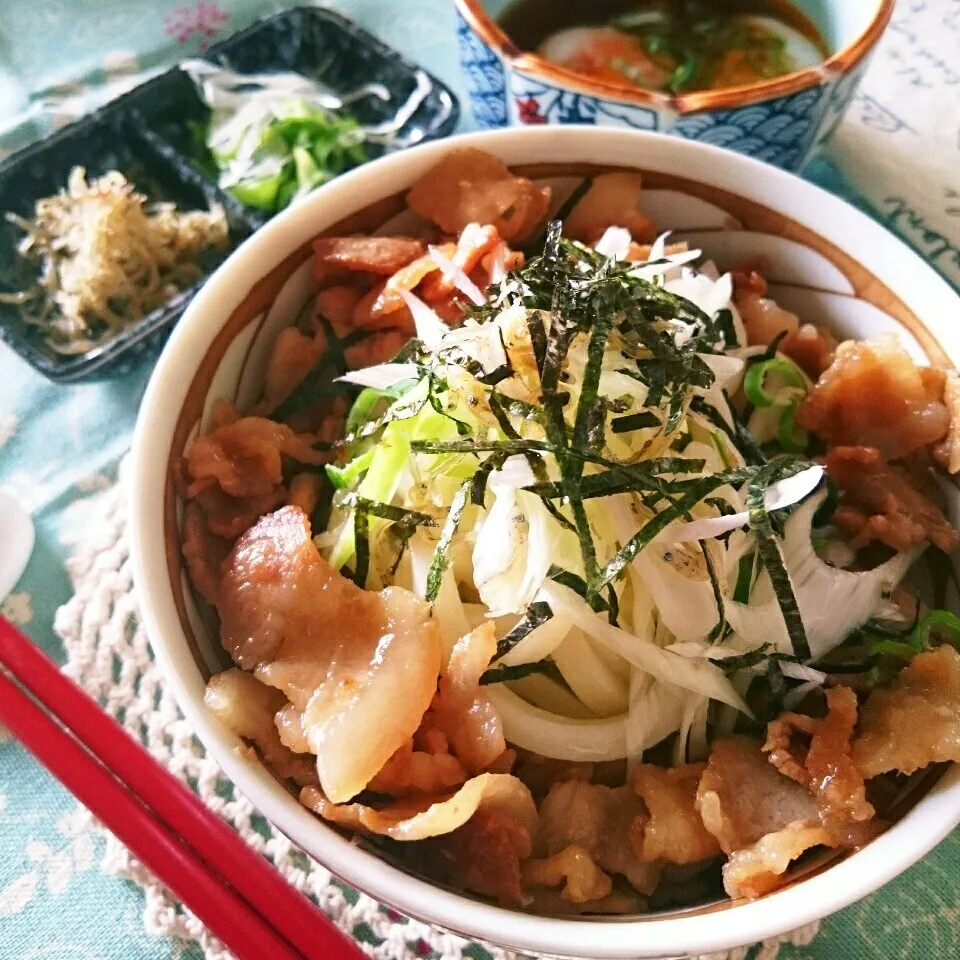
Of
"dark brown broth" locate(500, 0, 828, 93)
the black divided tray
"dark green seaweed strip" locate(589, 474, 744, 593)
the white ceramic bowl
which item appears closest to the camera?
the white ceramic bowl

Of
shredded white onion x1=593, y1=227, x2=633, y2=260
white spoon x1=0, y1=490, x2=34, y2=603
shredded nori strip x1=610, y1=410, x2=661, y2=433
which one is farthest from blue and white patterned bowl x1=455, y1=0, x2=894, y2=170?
white spoon x1=0, y1=490, x2=34, y2=603

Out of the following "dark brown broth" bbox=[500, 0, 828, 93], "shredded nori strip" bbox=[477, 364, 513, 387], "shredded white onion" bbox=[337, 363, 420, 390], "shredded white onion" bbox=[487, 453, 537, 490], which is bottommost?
"dark brown broth" bbox=[500, 0, 828, 93]

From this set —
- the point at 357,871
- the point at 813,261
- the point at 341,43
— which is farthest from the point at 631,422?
the point at 341,43

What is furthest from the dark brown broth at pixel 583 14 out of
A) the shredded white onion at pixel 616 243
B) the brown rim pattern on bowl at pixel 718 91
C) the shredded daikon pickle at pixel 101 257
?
the shredded white onion at pixel 616 243

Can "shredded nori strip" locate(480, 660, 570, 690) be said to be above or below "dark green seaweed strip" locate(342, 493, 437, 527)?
below

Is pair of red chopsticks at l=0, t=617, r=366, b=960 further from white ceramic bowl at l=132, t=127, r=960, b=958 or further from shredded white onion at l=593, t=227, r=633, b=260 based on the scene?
shredded white onion at l=593, t=227, r=633, b=260
